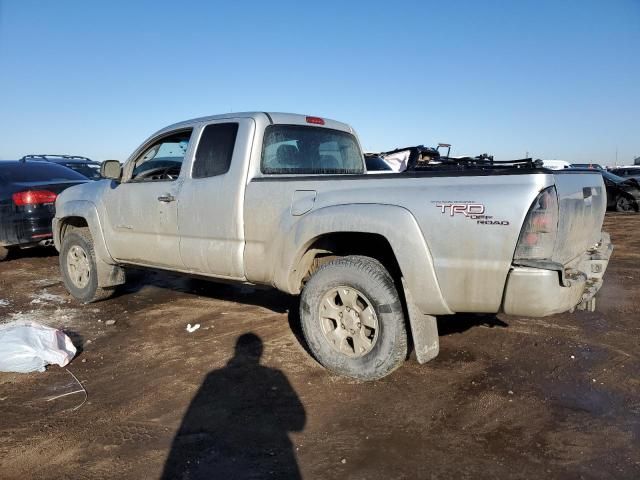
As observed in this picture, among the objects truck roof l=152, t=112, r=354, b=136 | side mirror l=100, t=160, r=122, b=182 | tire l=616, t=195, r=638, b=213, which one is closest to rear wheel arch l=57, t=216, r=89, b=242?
side mirror l=100, t=160, r=122, b=182

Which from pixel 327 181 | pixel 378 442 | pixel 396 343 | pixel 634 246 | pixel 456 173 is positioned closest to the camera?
pixel 378 442

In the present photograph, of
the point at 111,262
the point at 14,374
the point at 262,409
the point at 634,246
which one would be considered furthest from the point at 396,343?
the point at 634,246

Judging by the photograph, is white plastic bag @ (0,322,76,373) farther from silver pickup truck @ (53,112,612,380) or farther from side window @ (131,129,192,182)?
side window @ (131,129,192,182)

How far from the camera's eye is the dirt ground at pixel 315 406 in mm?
2709

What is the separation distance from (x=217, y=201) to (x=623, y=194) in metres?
16.7

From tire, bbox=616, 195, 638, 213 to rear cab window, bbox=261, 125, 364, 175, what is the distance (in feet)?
49.5

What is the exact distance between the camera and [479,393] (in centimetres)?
350

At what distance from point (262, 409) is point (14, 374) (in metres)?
2.11

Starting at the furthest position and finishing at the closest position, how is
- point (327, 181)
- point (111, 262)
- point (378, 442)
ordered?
point (111, 262)
point (327, 181)
point (378, 442)

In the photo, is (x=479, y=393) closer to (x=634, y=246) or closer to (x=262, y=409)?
(x=262, y=409)

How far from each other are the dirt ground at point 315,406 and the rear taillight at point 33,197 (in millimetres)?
3207

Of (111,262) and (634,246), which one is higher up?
(111,262)

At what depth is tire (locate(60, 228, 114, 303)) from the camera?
5.78 meters

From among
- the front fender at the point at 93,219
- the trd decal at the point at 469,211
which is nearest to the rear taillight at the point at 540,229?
the trd decal at the point at 469,211
